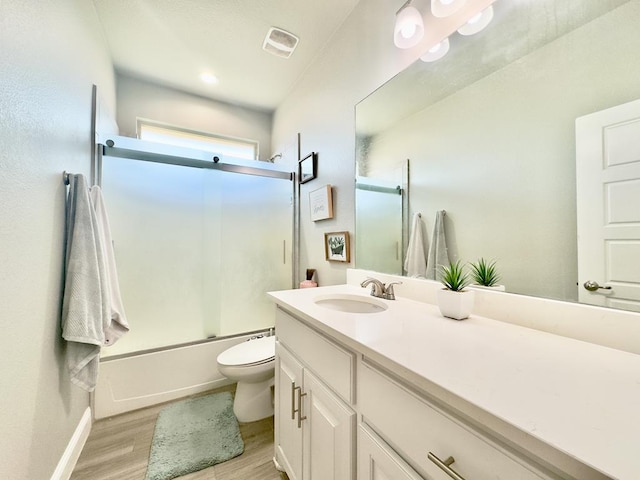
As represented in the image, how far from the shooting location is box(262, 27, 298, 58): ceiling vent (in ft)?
5.81

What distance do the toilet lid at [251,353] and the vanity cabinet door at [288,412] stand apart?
460 mm

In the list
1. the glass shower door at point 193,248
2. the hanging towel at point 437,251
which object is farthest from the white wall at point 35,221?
the hanging towel at point 437,251

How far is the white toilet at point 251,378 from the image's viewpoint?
1556 mm

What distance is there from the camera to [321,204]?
6.25ft

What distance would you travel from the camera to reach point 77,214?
1.16 m

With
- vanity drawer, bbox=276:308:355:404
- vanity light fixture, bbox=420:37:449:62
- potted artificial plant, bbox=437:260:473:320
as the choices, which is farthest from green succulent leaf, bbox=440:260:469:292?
vanity light fixture, bbox=420:37:449:62

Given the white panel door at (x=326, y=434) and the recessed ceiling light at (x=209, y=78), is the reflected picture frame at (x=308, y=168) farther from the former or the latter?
the white panel door at (x=326, y=434)

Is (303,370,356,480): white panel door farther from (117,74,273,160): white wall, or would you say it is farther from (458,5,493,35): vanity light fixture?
(117,74,273,160): white wall

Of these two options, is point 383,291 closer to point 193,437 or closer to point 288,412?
point 288,412

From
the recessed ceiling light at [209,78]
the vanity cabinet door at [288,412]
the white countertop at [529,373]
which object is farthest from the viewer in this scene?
the recessed ceiling light at [209,78]

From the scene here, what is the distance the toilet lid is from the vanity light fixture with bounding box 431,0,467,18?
201cm

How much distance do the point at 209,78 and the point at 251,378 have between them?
8.36ft

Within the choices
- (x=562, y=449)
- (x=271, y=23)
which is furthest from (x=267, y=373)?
(x=271, y=23)

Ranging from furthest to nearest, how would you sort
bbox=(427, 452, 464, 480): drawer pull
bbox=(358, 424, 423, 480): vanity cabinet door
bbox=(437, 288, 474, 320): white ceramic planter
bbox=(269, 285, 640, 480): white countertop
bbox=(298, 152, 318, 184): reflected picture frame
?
bbox=(298, 152, 318, 184): reflected picture frame
bbox=(437, 288, 474, 320): white ceramic planter
bbox=(358, 424, 423, 480): vanity cabinet door
bbox=(427, 452, 464, 480): drawer pull
bbox=(269, 285, 640, 480): white countertop
